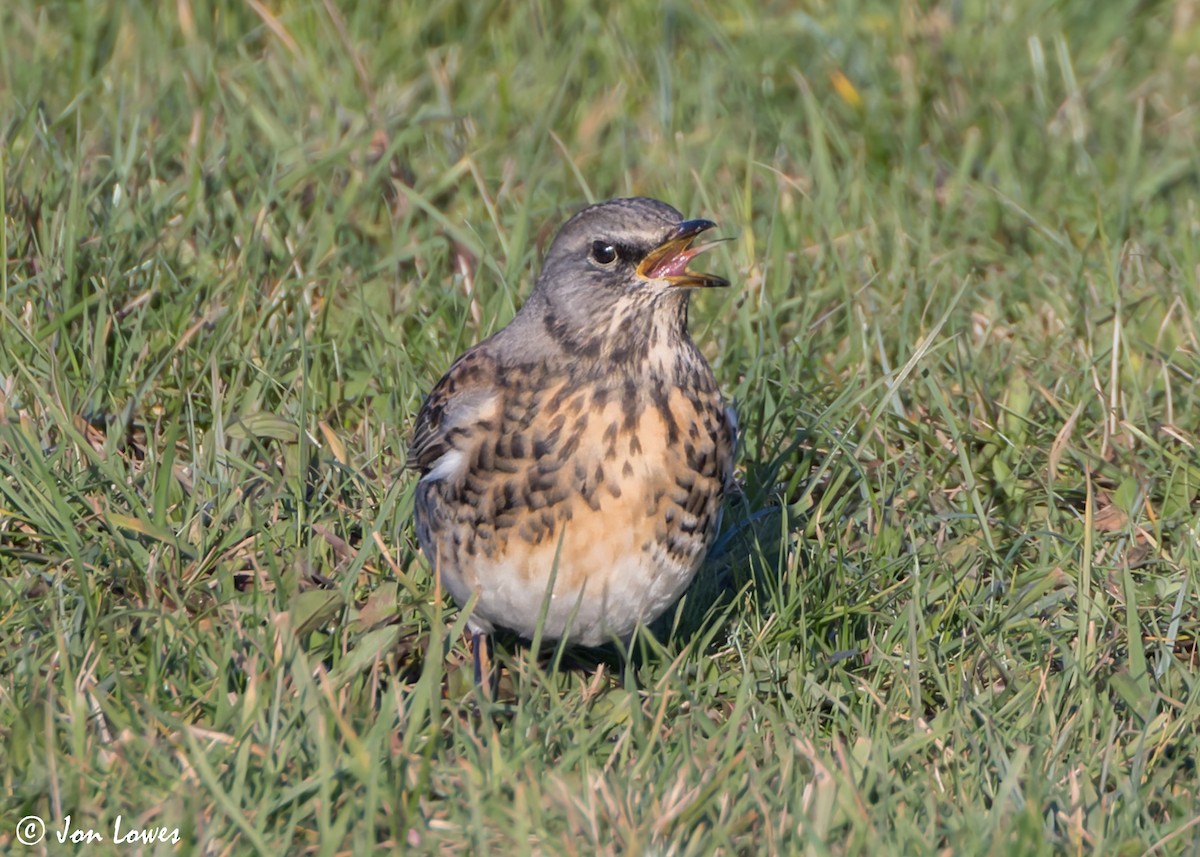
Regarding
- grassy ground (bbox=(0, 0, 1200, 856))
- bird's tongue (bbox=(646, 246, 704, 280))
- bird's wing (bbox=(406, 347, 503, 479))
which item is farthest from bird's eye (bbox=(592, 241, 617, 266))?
grassy ground (bbox=(0, 0, 1200, 856))

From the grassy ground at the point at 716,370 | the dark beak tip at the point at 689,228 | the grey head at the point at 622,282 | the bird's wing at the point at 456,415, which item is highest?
the dark beak tip at the point at 689,228

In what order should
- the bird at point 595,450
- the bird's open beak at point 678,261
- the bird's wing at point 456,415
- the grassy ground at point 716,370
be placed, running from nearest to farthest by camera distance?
the grassy ground at point 716,370 < the bird's open beak at point 678,261 < the bird at point 595,450 < the bird's wing at point 456,415

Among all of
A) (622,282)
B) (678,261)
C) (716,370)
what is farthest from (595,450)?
(716,370)

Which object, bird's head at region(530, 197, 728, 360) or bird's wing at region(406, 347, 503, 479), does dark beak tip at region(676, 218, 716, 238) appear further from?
bird's wing at region(406, 347, 503, 479)

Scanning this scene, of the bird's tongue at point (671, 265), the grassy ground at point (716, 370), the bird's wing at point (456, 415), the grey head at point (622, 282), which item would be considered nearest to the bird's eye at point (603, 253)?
the grey head at point (622, 282)

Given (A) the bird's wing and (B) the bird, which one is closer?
(B) the bird

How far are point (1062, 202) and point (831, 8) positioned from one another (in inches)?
70.0

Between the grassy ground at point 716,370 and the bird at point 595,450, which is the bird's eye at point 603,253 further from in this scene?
the grassy ground at point 716,370

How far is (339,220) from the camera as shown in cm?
720

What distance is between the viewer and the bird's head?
4996mm

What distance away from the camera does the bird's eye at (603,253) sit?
503cm

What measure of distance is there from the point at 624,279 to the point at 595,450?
0.48m

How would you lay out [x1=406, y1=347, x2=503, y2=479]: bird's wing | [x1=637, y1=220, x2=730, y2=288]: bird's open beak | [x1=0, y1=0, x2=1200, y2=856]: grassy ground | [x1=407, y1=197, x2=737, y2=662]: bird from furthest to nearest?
[x1=406, y1=347, x2=503, y2=479]: bird's wing < [x1=407, y1=197, x2=737, y2=662]: bird < [x1=637, y1=220, x2=730, y2=288]: bird's open beak < [x1=0, y1=0, x2=1200, y2=856]: grassy ground

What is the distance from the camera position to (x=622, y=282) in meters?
5.04
